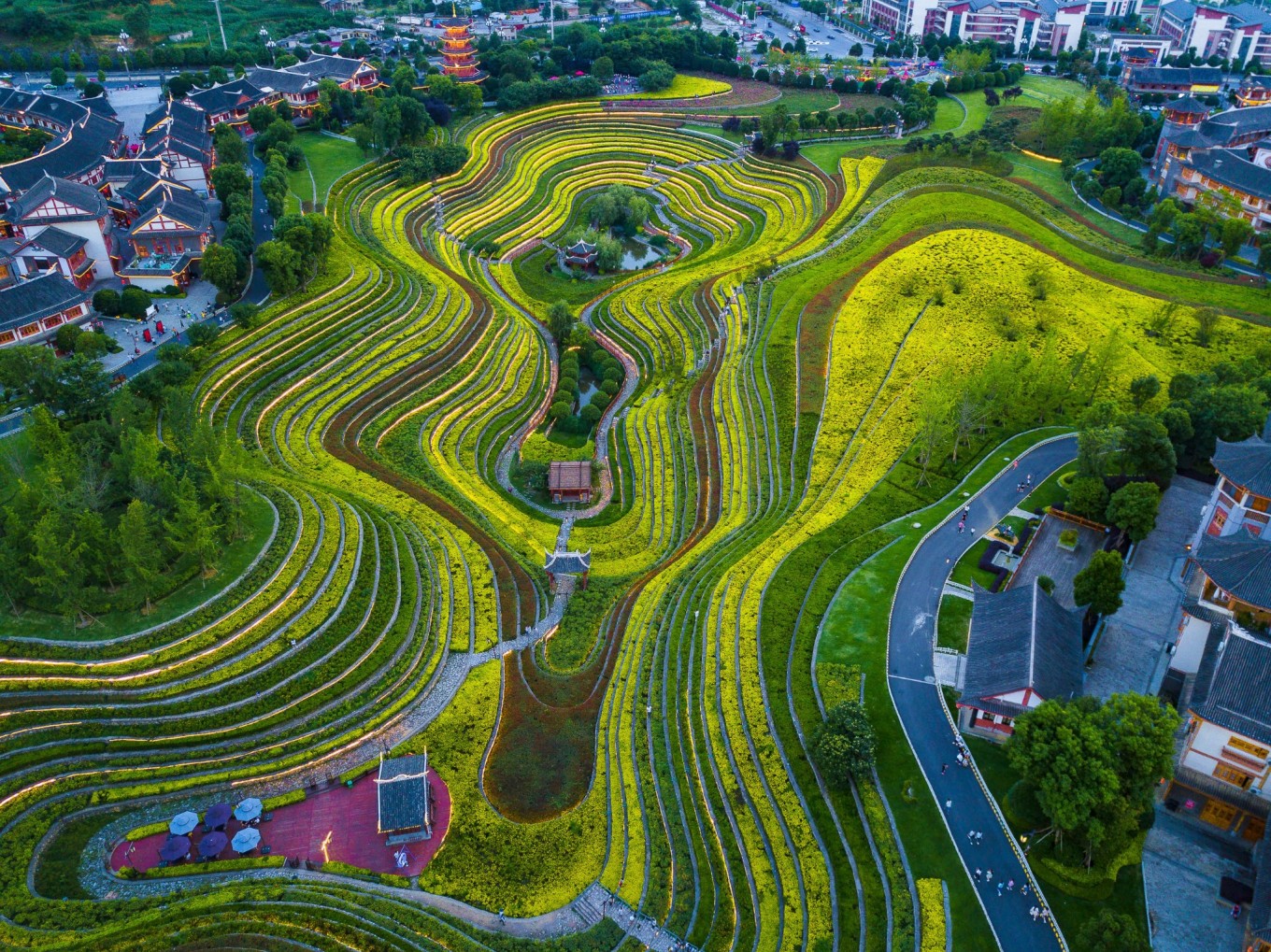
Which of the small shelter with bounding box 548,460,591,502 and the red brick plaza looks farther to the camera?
the small shelter with bounding box 548,460,591,502

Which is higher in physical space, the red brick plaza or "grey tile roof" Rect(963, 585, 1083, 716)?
"grey tile roof" Rect(963, 585, 1083, 716)

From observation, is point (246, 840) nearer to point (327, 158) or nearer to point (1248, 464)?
point (1248, 464)

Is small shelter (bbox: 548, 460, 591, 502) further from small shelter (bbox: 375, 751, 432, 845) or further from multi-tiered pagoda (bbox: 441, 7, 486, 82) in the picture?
multi-tiered pagoda (bbox: 441, 7, 486, 82)

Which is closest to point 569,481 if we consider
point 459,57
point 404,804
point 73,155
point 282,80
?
point 404,804

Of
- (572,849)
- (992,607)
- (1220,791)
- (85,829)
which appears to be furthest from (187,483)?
(1220,791)

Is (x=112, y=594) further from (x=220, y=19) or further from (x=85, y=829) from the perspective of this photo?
(x=220, y=19)

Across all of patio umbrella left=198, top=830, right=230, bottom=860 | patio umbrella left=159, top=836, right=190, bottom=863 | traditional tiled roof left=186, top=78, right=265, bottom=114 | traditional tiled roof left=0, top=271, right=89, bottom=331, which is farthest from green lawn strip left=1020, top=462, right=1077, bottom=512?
traditional tiled roof left=186, top=78, right=265, bottom=114
